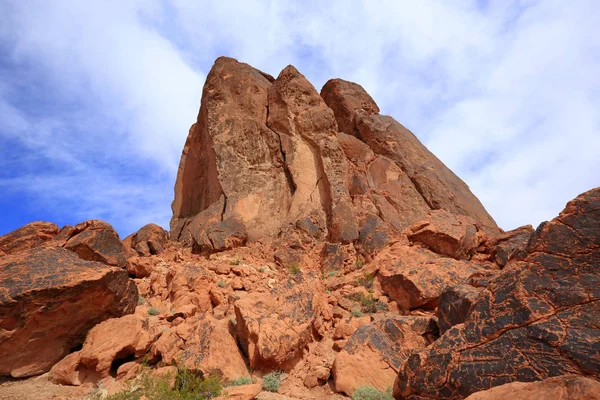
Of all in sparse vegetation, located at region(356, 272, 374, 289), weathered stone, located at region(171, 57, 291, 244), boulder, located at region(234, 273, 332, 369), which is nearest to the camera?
boulder, located at region(234, 273, 332, 369)

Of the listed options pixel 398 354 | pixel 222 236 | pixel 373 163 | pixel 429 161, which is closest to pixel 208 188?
pixel 222 236

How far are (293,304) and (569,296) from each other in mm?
5002

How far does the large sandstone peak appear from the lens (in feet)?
51.2

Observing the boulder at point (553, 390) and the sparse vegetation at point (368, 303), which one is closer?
the boulder at point (553, 390)

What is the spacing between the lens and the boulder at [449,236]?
42.1ft

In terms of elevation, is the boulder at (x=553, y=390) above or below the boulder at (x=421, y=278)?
below

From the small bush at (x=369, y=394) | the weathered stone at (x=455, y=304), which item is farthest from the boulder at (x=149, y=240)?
the weathered stone at (x=455, y=304)

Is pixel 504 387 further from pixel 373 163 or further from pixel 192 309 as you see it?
pixel 373 163

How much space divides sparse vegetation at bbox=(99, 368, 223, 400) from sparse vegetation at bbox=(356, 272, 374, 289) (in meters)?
6.20

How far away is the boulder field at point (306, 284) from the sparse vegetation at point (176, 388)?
200mm

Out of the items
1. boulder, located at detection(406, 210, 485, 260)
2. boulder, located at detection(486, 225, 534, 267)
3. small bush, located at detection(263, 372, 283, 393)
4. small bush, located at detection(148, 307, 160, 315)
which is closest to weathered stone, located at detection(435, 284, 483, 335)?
small bush, located at detection(263, 372, 283, 393)

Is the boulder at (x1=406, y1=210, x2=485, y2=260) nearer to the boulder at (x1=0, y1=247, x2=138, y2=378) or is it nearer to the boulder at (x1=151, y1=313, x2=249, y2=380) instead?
the boulder at (x1=151, y1=313, x2=249, y2=380)

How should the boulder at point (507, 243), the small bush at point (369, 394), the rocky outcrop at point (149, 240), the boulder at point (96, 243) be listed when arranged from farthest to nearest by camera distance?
the rocky outcrop at point (149, 240)
the boulder at point (96, 243)
the boulder at point (507, 243)
the small bush at point (369, 394)

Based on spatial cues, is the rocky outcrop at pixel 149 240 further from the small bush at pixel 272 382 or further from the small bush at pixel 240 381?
the small bush at pixel 272 382
